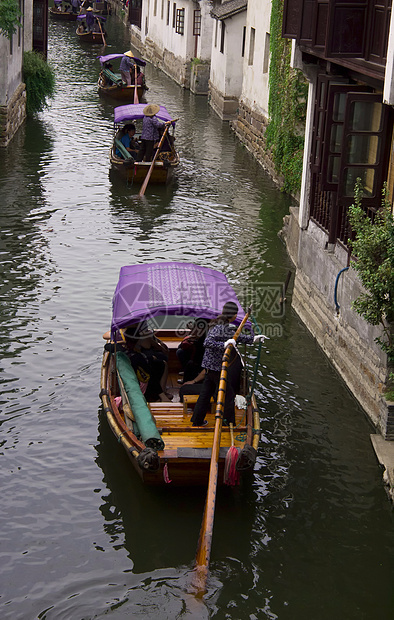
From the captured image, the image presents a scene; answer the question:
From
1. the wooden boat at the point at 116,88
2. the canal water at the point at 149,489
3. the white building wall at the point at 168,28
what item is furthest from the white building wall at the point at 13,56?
the white building wall at the point at 168,28

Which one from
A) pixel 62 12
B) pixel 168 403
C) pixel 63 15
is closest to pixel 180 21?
pixel 63 15

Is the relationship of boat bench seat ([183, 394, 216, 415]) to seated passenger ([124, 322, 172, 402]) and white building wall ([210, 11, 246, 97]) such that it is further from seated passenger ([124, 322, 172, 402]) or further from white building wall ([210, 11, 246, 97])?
white building wall ([210, 11, 246, 97])

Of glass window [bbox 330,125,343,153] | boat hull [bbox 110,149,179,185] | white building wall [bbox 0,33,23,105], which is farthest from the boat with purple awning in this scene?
glass window [bbox 330,125,343,153]

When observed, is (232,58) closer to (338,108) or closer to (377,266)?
(338,108)

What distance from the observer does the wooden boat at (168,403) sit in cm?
948

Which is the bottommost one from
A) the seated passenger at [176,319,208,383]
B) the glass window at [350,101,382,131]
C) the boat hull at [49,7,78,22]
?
the seated passenger at [176,319,208,383]

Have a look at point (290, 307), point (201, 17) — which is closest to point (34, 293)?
point (290, 307)

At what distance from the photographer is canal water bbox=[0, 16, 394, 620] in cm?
832

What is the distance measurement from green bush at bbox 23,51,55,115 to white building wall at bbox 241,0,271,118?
6971 millimetres

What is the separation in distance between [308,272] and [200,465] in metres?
6.33

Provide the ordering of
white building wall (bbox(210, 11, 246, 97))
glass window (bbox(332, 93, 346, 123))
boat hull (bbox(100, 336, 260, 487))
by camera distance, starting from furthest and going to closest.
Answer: white building wall (bbox(210, 11, 246, 97))
glass window (bbox(332, 93, 346, 123))
boat hull (bbox(100, 336, 260, 487))

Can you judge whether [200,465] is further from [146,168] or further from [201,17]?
[201,17]

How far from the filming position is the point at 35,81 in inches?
1192

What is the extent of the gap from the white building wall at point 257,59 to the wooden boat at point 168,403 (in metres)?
16.2
